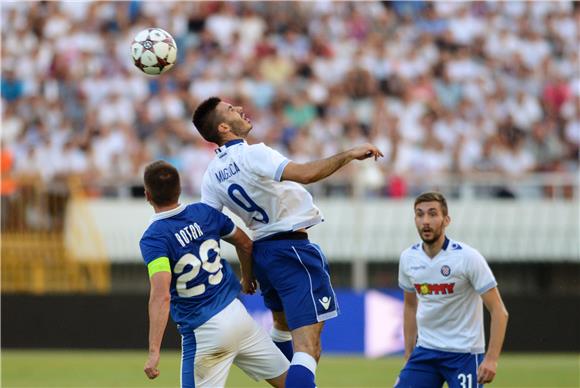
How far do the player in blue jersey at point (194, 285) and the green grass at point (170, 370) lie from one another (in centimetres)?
444

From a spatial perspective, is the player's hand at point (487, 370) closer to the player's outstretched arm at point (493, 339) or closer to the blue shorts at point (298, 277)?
the player's outstretched arm at point (493, 339)

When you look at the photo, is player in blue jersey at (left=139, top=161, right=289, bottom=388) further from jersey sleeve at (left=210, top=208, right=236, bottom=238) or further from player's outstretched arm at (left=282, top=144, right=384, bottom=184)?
player's outstretched arm at (left=282, top=144, right=384, bottom=184)

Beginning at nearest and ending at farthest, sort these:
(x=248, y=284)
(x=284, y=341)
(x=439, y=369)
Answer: (x=439, y=369), (x=248, y=284), (x=284, y=341)

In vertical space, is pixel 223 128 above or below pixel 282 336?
above

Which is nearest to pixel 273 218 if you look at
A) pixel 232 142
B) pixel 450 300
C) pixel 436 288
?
pixel 232 142

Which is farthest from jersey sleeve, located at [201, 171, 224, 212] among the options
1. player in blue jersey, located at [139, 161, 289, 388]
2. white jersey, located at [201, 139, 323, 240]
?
player in blue jersey, located at [139, 161, 289, 388]

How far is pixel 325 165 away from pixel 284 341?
161 cm

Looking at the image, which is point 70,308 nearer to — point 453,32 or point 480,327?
point 453,32

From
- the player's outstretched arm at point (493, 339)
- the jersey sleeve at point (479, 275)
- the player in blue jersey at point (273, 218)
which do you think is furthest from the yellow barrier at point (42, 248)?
the player's outstretched arm at point (493, 339)

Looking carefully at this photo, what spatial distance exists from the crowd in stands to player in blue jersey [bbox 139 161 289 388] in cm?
866

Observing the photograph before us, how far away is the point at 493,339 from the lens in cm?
733

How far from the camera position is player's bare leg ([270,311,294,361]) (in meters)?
8.28

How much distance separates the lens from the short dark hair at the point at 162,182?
7156 millimetres

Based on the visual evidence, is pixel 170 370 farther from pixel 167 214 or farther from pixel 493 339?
pixel 493 339
